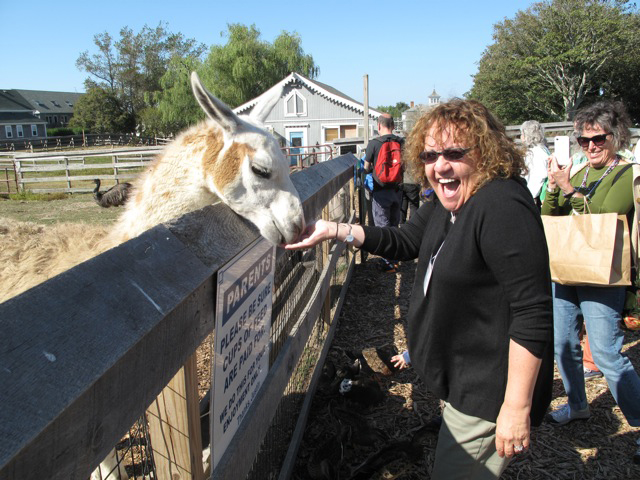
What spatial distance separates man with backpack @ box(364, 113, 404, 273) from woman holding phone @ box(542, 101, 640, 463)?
3.68 m

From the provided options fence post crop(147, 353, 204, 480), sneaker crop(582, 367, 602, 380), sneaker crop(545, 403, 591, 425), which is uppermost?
fence post crop(147, 353, 204, 480)

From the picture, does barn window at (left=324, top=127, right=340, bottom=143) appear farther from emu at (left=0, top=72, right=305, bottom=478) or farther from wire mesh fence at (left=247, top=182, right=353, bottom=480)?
emu at (left=0, top=72, right=305, bottom=478)

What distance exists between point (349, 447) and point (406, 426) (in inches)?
20.8

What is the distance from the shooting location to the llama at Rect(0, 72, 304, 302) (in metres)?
2.31

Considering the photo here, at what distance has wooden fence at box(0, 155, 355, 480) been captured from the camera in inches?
23.7

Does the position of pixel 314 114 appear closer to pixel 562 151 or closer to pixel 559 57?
pixel 559 57

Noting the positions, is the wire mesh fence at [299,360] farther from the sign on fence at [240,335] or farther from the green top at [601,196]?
the green top at [601,196]

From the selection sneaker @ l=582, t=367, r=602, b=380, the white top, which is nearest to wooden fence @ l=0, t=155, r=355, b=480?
sneaker @ l=582, t=367, r=602, b=380

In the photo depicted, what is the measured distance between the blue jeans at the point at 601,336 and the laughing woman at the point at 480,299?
4.63ft

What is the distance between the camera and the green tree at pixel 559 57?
47219mm

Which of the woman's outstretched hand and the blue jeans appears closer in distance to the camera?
the woman's outstretched hand

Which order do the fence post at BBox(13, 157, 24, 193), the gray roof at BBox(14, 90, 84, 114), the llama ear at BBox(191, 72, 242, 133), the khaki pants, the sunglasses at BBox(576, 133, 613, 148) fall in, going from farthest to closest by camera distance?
the gray roof at BBox(14, 90, 84, 114)
the fence post at BBox(13, 157, 24, 193)
the sunglasses at BBox(576, 133, 613, 148)
the llama ear at BBox(191, 72, 242, 133)
the khaki pants

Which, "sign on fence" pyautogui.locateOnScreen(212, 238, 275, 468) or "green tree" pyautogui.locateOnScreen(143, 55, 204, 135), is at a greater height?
"green tree" pyautogui.locateOnScreen(143, 55, 204, 135)

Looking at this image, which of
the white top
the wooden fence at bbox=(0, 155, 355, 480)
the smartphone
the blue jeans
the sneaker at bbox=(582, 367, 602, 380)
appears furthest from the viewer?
the white top
